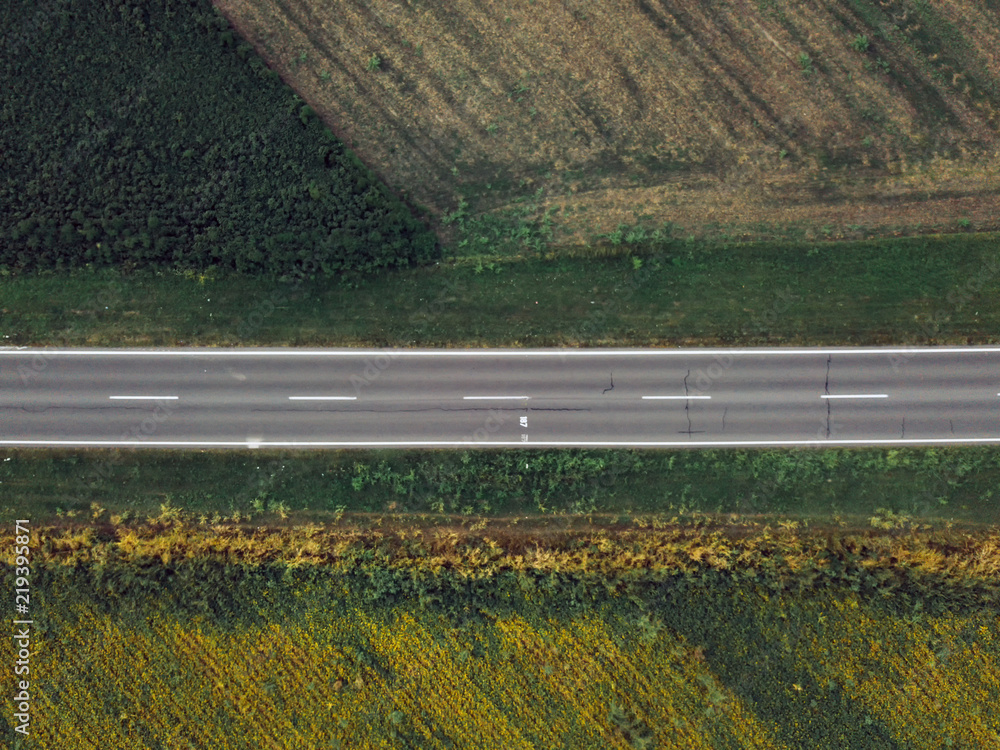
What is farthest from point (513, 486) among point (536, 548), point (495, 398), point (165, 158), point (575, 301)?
point (165, 158)

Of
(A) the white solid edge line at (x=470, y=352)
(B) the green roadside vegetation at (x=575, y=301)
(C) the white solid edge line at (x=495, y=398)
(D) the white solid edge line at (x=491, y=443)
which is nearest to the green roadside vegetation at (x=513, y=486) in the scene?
(D) the white solid edge line at (x=491, y=443)

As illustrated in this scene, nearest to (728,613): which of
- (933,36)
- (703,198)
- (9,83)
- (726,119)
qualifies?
(703,198)

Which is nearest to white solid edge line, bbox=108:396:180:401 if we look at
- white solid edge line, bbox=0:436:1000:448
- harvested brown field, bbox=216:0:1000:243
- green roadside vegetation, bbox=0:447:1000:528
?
white solid edge line, bbox=0:436:1000:448

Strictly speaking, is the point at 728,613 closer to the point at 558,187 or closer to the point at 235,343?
the point at 558,187

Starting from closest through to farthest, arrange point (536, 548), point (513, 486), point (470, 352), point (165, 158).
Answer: point (536, 548)
point (513, 486)
point (165, 158)
point (470, 352)

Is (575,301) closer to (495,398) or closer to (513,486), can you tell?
(495,398)

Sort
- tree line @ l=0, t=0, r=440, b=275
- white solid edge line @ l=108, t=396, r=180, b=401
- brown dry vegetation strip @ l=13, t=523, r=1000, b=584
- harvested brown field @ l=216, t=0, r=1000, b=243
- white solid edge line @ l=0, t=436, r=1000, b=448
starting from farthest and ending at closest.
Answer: harvested brown field @ l=216, t=0, r=1000, b=243, white solid edge line @ l=108, t=396, r=180, b=401, white solid edge line @ l=0, t=436, r=1000, b=448, tree line @ l=0, t=0, r=440, b=275, brown dry vegetation strip @ l=13, t=523, r=1000, b=584

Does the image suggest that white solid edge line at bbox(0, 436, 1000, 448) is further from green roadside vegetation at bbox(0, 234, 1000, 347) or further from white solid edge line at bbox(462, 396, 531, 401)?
green roadside vegetation at bbox(0, 234, 1000, 347)
